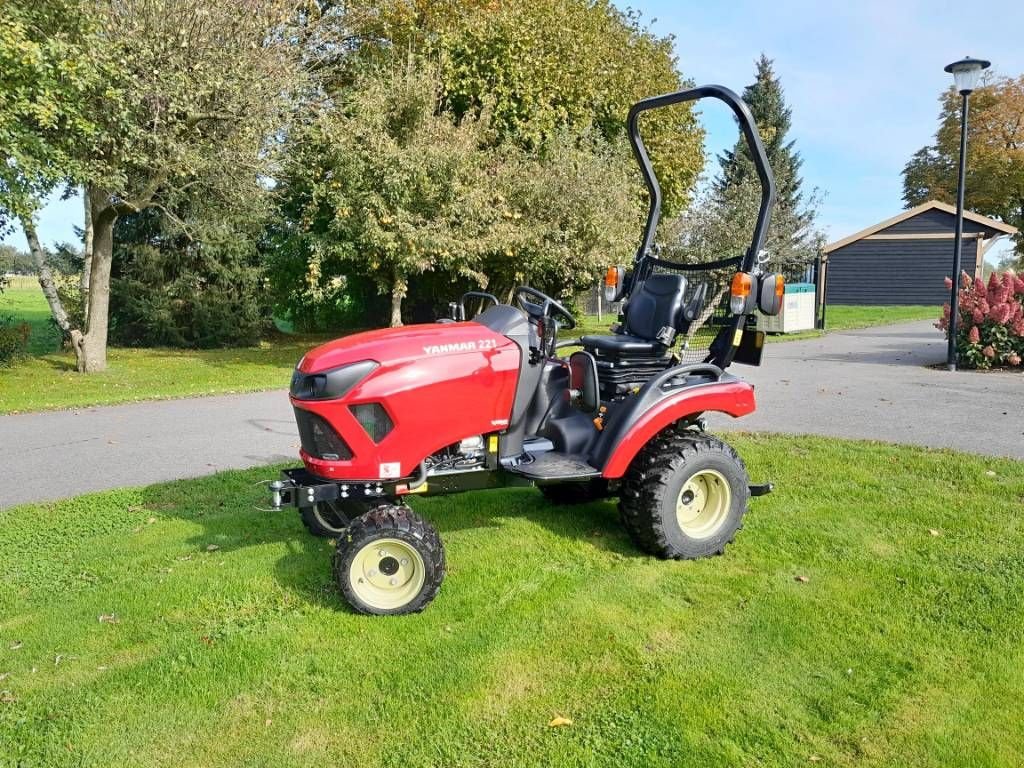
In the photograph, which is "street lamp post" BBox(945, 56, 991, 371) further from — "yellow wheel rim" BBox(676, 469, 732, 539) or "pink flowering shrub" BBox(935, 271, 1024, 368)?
"yellow wheel rim" BBox(676, 469, 732, 539)

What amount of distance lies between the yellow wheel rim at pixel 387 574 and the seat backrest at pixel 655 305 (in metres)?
1.98

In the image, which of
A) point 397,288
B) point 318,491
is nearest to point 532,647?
point 318,491

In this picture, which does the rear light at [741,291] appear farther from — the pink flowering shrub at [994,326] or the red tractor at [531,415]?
the pink flowering shrub at [994,326]

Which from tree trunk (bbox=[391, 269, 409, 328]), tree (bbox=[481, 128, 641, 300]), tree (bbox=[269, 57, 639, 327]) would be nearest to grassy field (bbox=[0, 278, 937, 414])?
tree (bbox=[481, 128, 641, 300])

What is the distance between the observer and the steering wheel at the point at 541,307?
4.24 metres

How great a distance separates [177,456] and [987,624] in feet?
21.2

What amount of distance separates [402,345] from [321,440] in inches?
23.9

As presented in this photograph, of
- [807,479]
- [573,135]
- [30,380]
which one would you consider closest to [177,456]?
[807,479]

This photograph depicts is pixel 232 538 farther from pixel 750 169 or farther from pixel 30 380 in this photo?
pixel 750 169

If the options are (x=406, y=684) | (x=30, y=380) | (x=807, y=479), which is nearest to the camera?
(x=406, y=684)

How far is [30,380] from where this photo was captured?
41.3 ft

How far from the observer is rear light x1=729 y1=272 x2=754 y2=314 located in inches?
161

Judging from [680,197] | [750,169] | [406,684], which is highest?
[750,169]

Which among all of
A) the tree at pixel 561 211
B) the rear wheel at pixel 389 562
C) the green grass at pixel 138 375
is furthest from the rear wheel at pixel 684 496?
the tree at pixel 561 211
